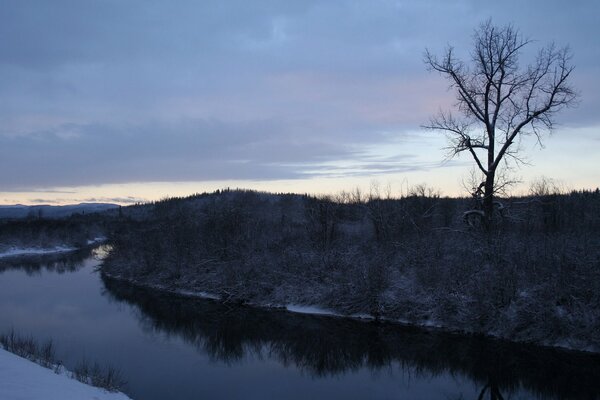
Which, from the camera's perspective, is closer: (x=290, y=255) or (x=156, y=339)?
(x=156, y=339)

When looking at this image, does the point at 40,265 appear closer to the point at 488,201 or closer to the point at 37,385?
the point at 488,201

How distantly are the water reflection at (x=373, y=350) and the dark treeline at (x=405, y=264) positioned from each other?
1037 millimetres

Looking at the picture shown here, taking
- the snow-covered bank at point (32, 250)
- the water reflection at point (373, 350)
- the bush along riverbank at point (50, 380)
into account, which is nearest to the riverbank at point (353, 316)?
the water reflection at point (373, 350)

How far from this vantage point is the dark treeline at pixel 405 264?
1584 cm

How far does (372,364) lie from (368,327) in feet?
13.5

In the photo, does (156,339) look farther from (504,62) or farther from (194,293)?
(504,62)

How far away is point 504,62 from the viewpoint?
21.9 m

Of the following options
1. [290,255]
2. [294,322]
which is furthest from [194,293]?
[294,322]

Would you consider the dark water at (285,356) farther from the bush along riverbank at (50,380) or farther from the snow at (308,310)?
the bush along riverbank at (50,380)

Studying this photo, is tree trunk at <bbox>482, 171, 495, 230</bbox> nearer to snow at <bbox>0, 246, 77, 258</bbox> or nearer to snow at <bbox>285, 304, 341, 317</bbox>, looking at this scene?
snow at <bbox>285, 304, 341, 317</bbox>

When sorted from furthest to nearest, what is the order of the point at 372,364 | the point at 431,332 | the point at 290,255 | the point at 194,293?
1. the point at 194,293
2. the point at 290,255
3. the point at 431,332
4. the point at 372,364

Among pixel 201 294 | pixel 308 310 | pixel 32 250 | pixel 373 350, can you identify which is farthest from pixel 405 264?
pixel 32 250

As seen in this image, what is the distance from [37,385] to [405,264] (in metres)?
16.0

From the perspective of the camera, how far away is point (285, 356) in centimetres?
1590
